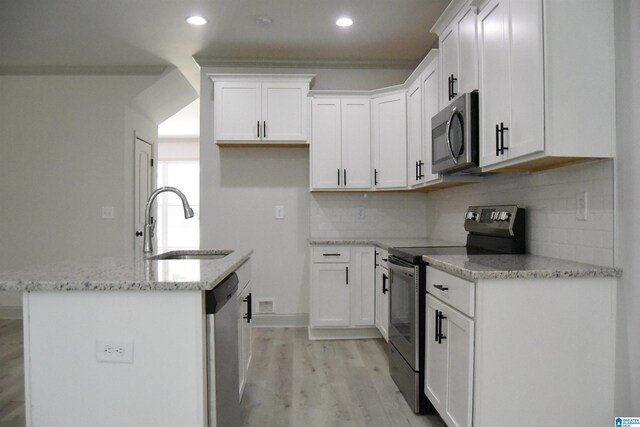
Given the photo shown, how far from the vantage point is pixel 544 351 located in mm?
1547

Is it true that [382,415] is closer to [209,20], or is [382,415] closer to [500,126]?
[500,126]

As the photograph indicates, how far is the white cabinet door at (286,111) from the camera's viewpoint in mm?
3480

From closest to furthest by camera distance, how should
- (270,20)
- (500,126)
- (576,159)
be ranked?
(576,159)
(500,126)
(270,20)

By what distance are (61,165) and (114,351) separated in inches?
143

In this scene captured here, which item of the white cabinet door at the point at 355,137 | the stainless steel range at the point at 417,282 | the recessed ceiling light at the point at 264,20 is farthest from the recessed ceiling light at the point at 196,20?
the stainless steel range at the point at 417,282

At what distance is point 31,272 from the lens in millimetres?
1447

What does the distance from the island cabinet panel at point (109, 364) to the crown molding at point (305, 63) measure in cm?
302

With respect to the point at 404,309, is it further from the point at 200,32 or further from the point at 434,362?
the point at 200,32

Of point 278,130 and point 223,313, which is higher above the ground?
point 278,130

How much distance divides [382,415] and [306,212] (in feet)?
6.92

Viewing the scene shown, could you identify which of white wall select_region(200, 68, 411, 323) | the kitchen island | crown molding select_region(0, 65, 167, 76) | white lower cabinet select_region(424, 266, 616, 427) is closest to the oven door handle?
white lower cabinet select_region(424, 266, 616, 427)

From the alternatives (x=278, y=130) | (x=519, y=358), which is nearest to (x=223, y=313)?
(x=519, y=358)

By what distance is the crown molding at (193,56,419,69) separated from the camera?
374cm

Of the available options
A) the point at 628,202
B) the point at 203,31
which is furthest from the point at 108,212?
the point at 628,202
